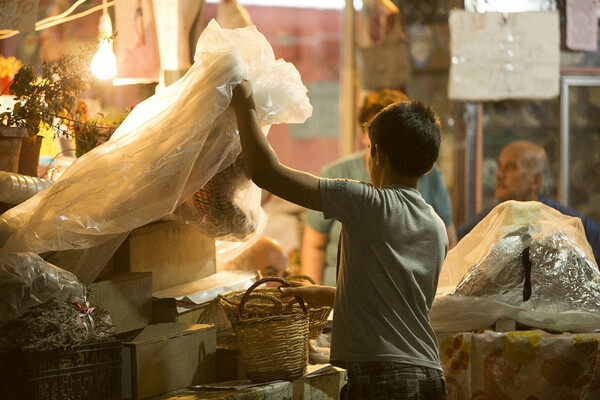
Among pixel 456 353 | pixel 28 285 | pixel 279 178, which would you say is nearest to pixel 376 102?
pixel 456 353

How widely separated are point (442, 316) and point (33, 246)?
5.02 ft

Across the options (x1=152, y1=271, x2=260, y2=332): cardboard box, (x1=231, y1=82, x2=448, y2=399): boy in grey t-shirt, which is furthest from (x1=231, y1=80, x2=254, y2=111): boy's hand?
(x1=152, y1=271, x2=260, y2=332): cardboard box

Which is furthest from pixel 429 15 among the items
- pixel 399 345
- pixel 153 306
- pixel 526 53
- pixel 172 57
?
pixel 399 345

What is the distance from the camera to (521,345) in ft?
9.30

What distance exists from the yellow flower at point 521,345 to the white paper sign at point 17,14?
6.89 ft

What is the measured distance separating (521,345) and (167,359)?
4.21 ft

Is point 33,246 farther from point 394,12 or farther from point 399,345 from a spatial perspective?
point 394,12

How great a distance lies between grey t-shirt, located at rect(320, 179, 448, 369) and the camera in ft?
6.73

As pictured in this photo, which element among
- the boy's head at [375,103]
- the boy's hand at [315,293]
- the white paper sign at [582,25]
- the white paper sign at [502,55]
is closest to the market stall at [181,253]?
the boy's hand at [315,293]

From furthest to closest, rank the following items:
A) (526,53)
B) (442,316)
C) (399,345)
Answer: (526,53) < (442,316) < (399,345)

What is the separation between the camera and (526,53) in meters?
5.34

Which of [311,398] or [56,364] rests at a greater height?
[56,364]

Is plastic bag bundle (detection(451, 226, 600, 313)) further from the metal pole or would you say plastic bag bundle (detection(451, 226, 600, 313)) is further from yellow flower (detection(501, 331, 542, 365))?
the metal pole

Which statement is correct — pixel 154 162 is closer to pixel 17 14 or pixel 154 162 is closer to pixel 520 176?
pixel 17 14
